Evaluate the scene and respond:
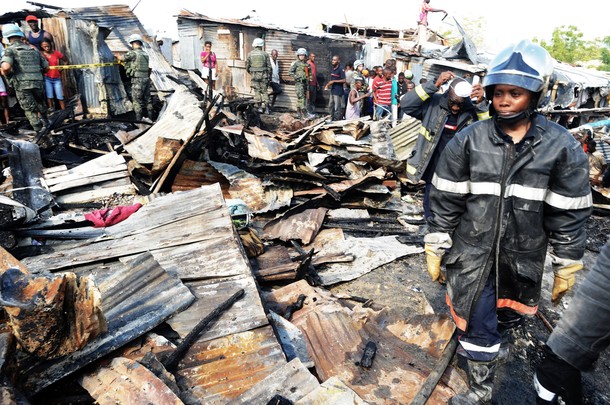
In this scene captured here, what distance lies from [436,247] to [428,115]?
8.53ft

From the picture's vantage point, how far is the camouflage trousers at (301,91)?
43.4 ft

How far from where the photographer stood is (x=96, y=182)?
239 inches

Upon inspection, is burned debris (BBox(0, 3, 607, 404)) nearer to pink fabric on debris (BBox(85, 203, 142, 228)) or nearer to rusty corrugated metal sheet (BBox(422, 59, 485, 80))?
pink fabric on debris (BBox(85, 203, 142, 228))

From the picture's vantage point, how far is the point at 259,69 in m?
12.7

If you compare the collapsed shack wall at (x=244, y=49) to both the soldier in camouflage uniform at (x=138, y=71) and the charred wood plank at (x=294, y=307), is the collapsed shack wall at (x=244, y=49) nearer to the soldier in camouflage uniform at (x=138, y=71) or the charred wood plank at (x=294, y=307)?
the soldier in camouflage uniform at (x=138, y=71)

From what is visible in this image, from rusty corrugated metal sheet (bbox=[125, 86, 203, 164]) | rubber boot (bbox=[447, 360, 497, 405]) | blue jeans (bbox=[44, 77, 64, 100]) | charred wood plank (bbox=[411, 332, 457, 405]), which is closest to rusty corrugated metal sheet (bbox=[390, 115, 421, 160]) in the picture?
rusty corrugated metal sheet (bbox=[125, 86, 203, 164])

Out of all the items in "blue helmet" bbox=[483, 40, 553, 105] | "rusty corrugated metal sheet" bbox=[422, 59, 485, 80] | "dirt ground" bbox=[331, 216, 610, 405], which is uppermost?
"rusty corrugated metal sheet" bbox=[422, 59, 485, 80]

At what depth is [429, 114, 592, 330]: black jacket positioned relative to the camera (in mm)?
2229

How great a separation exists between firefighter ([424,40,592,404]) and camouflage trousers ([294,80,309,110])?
11.4 m

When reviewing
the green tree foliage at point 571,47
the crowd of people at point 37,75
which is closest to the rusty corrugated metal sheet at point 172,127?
the crowd of people at point 37,75

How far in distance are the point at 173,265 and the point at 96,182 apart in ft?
12.4

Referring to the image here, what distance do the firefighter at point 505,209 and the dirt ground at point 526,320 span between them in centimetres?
53

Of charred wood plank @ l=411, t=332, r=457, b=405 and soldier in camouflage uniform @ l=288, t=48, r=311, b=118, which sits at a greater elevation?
soldier in camouflage uniform @ l=288, t=48, r=311, b=118

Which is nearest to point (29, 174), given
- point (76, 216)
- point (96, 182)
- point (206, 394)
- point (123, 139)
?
point (96, 182)
